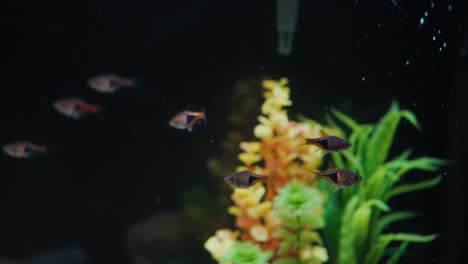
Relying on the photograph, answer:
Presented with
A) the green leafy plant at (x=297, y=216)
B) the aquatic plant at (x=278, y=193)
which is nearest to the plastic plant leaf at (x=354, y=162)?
the aquatic plant at (x=278, y=193)

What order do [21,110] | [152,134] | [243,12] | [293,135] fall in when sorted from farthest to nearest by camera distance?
[21,110]
[152,134]
[243,12]
[293,135]

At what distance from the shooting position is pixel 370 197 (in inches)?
149

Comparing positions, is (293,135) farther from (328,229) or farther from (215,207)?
(215,207)

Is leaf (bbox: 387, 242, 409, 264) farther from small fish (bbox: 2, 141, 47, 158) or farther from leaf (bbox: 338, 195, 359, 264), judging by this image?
small fish (bbox: 2, 141, 47, 158)

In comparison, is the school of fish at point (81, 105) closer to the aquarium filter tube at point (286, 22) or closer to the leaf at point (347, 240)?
the aquarium filter tube at point (286, 22)

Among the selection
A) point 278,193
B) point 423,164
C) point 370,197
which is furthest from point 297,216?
point 423,164

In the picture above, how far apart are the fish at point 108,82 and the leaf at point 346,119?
6.28 ft

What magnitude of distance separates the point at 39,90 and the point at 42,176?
0.89 meters

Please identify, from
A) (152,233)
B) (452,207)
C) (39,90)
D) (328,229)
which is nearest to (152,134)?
(152,233)

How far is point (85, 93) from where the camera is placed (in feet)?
15.2

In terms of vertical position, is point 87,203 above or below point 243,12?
below

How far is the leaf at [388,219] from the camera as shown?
148 inches

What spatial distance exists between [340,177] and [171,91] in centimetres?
211

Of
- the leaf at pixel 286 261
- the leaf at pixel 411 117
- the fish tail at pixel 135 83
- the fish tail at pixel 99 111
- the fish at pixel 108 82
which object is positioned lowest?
the leaf at pixel 286 261
